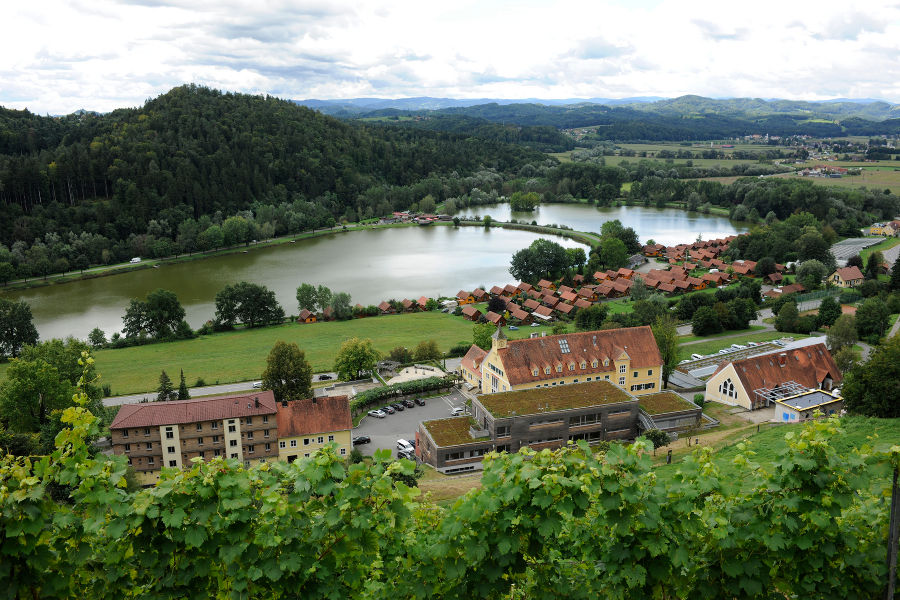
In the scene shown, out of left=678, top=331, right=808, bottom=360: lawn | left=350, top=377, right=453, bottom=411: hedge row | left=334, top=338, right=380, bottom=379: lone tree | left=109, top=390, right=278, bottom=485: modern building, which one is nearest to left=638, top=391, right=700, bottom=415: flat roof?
left=678, top=331, right=808, bottom=360: lawn

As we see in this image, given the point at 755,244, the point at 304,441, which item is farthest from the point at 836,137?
the point at 304,441

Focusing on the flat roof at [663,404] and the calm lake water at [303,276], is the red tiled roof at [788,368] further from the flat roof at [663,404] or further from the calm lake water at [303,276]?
the calm lake water at [303,276]

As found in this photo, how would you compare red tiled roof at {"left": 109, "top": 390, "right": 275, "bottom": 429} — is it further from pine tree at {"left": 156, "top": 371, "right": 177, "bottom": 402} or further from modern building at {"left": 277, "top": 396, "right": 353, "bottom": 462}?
pine tree at {"left": 156, "top": 371, "right": 177, "bottom": 402}

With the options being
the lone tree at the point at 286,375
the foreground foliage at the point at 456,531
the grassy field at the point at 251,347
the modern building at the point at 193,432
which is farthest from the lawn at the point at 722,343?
the foreground foliage at the point at 456,531

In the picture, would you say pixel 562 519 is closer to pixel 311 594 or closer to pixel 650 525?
pixel 650 525

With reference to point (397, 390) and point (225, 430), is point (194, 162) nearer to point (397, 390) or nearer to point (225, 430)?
point (397, 390)
